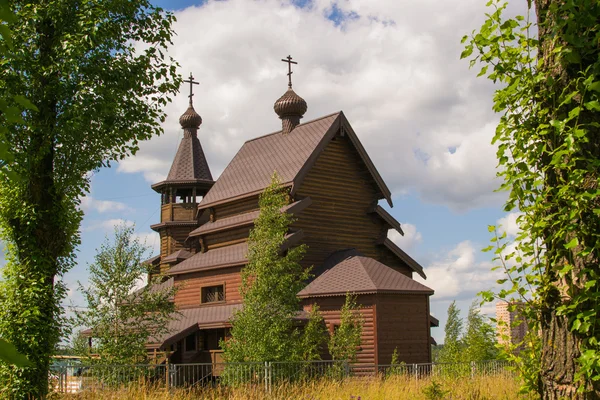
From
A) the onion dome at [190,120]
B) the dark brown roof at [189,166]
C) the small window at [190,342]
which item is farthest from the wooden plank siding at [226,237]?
the onion dome at [190,120]

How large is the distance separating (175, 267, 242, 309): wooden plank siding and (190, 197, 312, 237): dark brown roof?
2234 millimetres

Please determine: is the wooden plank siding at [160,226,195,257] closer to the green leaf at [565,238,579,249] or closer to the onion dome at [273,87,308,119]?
the onion dome at [273,87,308,119]

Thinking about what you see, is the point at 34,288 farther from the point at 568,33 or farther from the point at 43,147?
the point at 568,33

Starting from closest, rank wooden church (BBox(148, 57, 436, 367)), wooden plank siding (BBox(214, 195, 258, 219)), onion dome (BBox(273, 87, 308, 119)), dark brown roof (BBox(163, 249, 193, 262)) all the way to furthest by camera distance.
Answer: wooden church (BBox(148, 57, 436, 367))
wooden plank siding (BBox(214, 195, 258, 219))
onion dome (BBox(273, 87, 308, 119))
dark brown roof (BBox(163, 249, 193, 262))

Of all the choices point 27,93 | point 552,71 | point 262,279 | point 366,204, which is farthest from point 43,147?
point 366,204

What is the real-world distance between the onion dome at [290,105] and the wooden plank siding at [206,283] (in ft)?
33.1

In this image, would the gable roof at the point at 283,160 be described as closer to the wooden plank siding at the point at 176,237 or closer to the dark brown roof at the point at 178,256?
the dark brown roof at the point at 178,256

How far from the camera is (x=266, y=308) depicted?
2350 cm

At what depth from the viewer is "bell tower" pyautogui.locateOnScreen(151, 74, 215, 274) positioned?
4256cm

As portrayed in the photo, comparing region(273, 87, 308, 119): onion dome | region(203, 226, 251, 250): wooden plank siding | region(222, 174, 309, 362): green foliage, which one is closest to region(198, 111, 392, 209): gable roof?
region(273, 87, 308, 119): onion dome

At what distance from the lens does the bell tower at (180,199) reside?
42.6 metres

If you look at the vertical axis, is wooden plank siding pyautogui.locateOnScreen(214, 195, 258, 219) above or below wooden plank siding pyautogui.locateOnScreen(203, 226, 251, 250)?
above

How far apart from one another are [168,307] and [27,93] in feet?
39.0

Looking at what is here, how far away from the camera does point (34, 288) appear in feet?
50.2
